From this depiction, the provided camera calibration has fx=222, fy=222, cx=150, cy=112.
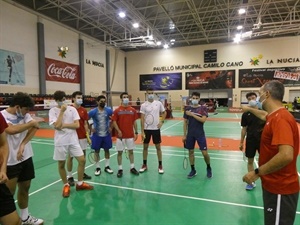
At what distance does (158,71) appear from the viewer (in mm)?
31312

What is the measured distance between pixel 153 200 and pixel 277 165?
264cm

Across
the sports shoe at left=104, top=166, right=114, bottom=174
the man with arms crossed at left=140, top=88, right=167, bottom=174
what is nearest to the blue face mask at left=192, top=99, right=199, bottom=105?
the man with arms crossed at left=140, top=88, right=167, bottom=174

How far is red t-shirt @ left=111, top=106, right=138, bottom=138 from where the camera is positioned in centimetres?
530

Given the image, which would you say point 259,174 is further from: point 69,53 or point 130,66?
point 130,66

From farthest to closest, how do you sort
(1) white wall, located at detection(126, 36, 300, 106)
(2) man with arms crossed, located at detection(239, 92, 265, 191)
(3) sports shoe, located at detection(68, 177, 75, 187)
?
(1) white wall, located at detection(126, 36, 300, 106), (3) sports shoe, located at detection(68, 177, 75, 187), (2) man with arms crossed, located at detection(239, 92, 265, 191)

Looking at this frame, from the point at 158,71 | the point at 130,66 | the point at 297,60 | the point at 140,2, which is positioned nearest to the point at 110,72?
the point at 130,66

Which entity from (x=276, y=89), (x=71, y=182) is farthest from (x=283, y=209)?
(x=71, y=182)

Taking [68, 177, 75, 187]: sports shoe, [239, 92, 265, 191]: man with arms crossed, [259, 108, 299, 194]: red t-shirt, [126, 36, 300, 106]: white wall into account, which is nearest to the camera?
[259, 108, 299, 194]: red t-shirt

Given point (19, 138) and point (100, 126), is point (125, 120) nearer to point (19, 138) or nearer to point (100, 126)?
point (100, 126)

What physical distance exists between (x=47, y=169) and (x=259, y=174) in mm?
5388

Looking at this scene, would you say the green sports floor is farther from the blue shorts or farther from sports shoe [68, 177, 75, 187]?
the blue shorts

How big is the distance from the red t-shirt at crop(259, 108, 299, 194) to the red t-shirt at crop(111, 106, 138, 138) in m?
3.59

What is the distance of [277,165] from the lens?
1799 mm

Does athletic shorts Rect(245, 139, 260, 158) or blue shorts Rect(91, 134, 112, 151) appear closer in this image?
athletic shorts Rect(245, 139, 260, 158)
